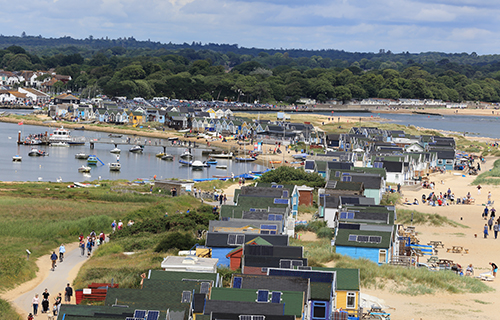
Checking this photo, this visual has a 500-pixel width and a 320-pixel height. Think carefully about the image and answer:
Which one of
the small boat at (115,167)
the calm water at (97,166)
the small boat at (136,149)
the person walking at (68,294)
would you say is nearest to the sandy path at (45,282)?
the person walking at (68,294)

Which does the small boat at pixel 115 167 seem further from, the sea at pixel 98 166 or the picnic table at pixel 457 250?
the picnic table at pixel 457 250

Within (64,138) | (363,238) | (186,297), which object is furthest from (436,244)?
(64,138)

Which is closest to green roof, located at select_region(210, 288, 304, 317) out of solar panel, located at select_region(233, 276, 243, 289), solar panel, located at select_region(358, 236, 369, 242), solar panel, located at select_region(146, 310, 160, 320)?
solar panel, located at select_region(233, 276, 243, 289)

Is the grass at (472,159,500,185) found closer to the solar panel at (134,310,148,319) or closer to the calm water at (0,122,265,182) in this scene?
the calm water at (0,122,265,182)

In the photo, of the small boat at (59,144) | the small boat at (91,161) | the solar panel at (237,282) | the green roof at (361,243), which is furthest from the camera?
the small boat at (59,144)

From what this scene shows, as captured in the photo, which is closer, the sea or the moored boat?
the sea

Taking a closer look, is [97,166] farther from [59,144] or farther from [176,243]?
[176,243]
